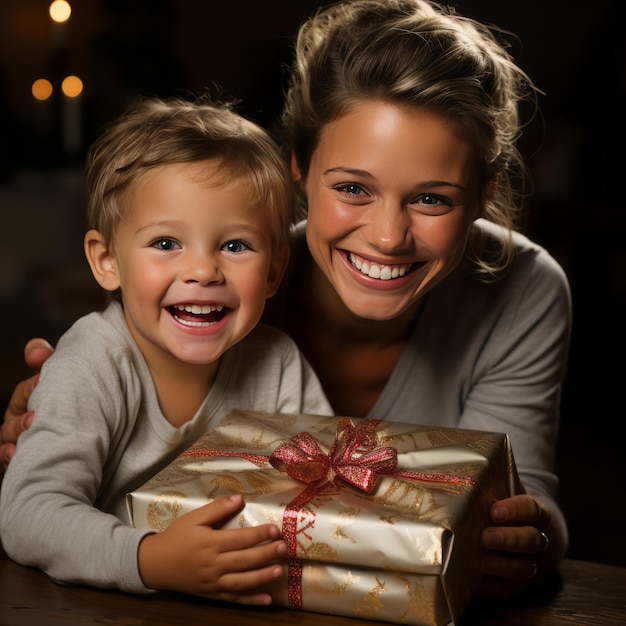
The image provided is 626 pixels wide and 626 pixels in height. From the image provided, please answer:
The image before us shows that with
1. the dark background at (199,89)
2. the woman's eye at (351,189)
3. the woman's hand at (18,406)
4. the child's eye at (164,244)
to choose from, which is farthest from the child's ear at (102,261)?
the dark background at (199,89)

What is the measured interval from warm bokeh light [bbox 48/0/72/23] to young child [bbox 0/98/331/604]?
147 centimetres

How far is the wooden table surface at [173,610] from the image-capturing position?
3.23 feet

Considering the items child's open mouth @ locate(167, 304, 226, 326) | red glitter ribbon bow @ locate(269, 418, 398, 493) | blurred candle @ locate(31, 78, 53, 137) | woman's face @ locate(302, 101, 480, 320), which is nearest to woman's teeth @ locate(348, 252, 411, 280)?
woman's face @ locate(302, 101, 480, 320)

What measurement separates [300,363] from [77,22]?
68.3 inches

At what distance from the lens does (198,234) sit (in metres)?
1.23

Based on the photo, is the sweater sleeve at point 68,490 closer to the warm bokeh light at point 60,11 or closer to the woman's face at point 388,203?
the woman's face at point 388,203

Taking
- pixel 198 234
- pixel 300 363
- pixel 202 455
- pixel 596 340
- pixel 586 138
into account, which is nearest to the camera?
pixel 202 455

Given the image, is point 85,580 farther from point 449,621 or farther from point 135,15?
point 135,15

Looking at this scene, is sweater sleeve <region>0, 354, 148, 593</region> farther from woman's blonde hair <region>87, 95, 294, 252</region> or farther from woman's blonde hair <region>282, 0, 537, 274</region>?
woman's blonde hair <region>282, 0, 537, 274</region>

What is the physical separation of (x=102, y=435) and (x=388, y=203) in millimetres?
492

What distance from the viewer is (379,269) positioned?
1.37 m

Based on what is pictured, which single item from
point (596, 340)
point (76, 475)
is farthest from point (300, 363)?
point (596, 340)

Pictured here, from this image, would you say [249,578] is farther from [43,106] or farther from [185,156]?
[43,106]

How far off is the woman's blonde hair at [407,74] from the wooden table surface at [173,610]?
24.3 inches
